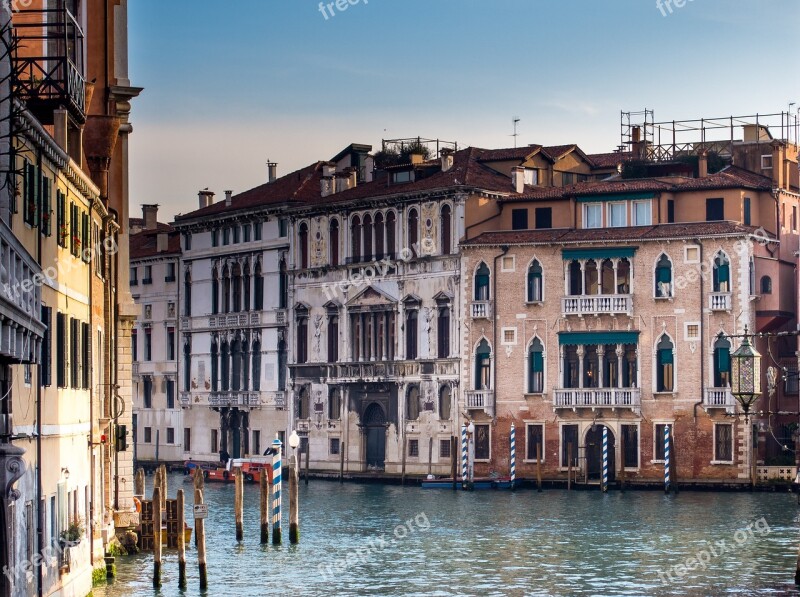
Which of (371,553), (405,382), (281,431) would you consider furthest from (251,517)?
(281,431)

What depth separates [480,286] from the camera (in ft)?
192

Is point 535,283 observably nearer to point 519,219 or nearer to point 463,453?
point 519,219

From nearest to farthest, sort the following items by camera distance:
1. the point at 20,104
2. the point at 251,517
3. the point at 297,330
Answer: the point at 20,104 → the point at 251,517 → the point at 297,330

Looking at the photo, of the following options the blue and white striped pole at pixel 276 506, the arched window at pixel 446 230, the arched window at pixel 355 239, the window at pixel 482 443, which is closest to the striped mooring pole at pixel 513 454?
the window at pixel 482 443

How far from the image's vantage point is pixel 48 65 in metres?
20.7

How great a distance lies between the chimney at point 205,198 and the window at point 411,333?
50.9ft

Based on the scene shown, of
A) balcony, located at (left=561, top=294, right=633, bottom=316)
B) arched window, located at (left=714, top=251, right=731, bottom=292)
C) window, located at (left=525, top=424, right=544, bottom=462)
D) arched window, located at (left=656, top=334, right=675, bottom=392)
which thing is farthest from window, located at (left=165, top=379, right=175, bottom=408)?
arched window, located at (left=714, top=251, right=731, bottom=292)

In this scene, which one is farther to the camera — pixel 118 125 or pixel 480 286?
pixel 480 286

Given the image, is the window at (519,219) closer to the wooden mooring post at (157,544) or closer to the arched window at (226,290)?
the arched window at (226,290)

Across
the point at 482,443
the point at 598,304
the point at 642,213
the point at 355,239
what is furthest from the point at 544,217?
the point at 355,239

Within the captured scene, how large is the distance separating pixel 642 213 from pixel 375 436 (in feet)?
39.2

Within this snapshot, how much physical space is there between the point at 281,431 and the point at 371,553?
29.1 meters

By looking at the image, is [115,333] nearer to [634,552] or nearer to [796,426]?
[634,552]

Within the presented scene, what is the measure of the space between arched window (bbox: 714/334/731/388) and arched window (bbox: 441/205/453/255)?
9.42 meters
